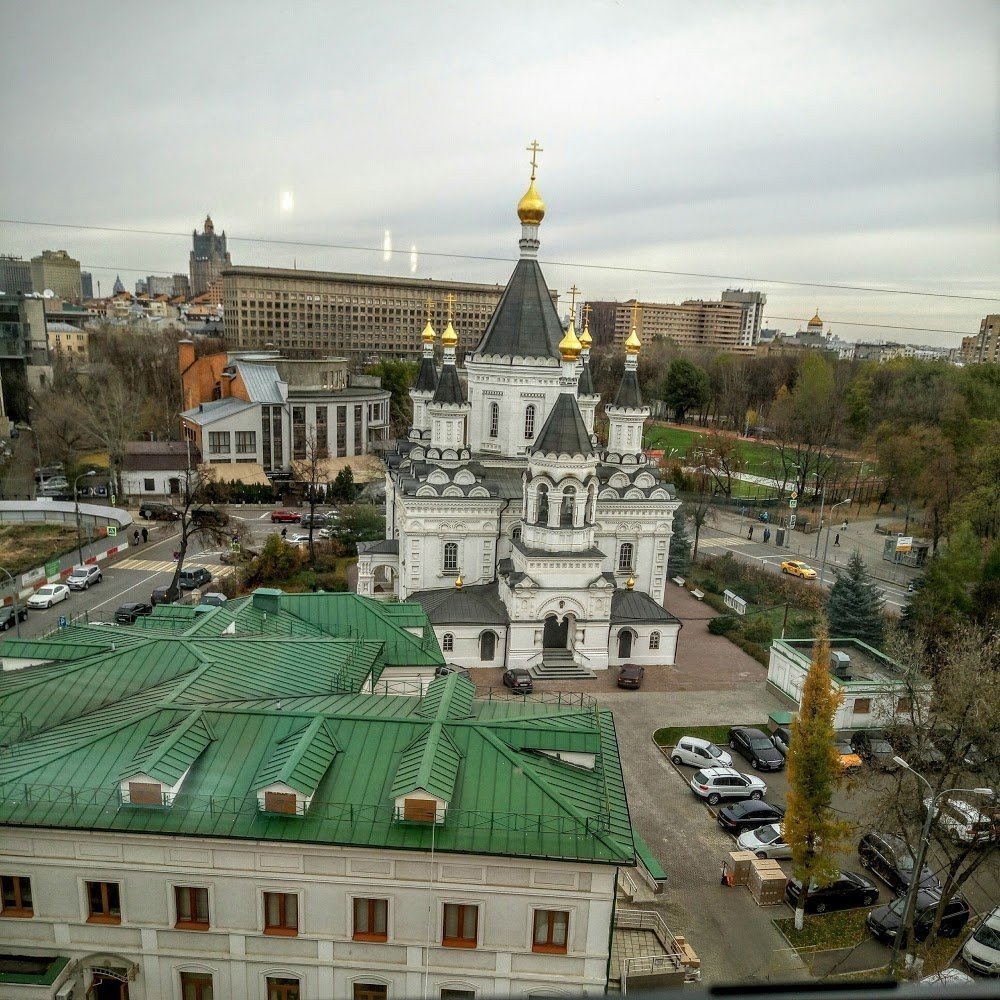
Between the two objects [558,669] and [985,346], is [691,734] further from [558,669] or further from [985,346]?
[985,346]

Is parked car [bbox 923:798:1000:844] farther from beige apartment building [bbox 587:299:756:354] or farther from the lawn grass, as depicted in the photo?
beige apartment building [bbox 587:299:756:354]

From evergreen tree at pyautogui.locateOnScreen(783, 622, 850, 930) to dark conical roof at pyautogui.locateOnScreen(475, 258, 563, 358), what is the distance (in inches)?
537

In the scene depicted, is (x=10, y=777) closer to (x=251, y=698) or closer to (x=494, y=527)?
(x=251, y=698)

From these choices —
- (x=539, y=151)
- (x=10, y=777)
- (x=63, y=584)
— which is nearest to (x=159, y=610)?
(x=10, y=777)

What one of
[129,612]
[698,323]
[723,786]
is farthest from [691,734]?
[698,323]

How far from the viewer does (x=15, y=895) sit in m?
8.55

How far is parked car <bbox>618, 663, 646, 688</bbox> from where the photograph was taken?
2047cm

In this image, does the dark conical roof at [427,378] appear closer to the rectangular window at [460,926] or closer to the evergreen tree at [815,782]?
the evergreen tree at [815,782]

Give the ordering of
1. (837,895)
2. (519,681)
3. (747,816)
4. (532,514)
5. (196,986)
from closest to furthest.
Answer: (196,986) → (837,895) → (747,816) → (519,681) → (532,514)

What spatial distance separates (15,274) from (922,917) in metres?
24.5

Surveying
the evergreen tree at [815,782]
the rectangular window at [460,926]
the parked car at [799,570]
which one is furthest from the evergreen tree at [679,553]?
the rectangular window at [460,926]

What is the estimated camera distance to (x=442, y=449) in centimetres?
2328

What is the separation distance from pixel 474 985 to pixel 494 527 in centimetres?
1472

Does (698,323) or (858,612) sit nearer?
(858,612)
